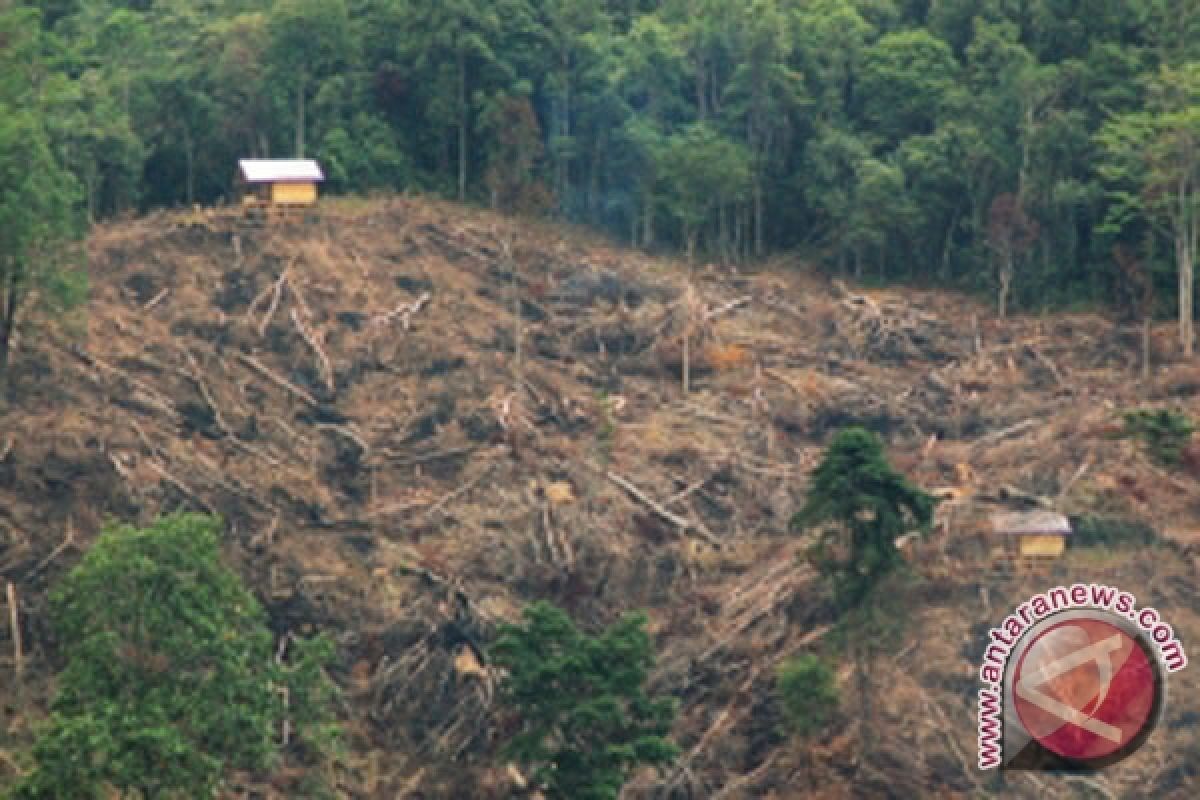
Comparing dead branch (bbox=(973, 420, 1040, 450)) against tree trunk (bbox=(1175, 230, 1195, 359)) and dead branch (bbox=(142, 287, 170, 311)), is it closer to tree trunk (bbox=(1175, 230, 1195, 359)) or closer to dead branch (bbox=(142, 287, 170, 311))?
tree trunk (bbox=(1175, 230, 1195, 359))

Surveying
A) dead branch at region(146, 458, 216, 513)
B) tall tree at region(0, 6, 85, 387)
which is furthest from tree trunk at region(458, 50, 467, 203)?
dead branch at region(146, 458, 216, 513)

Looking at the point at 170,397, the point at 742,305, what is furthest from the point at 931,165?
the point at 170,397

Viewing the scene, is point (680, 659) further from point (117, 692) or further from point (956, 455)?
point (117, 692)

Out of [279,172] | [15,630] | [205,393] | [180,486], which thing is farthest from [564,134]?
[15,630]

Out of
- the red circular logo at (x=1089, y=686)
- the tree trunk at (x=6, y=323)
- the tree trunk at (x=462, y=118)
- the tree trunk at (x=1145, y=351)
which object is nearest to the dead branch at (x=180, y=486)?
the tree trunk at (x=6, y=323)

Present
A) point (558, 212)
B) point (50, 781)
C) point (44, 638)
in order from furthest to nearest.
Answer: point (558, 212) < point (44, 638) < point (50, 781)

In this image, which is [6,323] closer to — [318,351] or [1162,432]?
[318,351]

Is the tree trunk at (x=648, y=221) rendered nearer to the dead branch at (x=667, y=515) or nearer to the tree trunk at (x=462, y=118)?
the tree trunk at (x=462, y=118)
